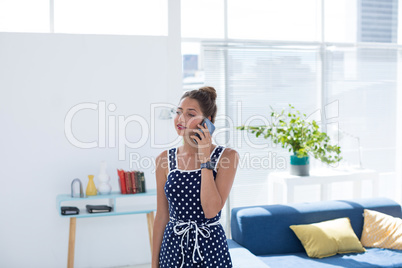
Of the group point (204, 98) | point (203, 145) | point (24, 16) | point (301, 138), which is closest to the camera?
point (203, 145)

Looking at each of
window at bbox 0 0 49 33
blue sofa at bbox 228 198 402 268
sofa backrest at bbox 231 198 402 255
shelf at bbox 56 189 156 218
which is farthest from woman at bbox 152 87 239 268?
window at bbox 0 0 49 33

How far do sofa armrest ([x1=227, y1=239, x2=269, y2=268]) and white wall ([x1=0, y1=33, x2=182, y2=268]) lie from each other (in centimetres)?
153

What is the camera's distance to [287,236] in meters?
3.86

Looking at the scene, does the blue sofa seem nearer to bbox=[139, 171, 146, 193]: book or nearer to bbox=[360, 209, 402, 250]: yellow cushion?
bbox=[360, 209, 402, 250]: yellow cushion

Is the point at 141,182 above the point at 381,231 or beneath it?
above

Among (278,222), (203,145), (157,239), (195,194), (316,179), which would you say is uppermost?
(203,145)

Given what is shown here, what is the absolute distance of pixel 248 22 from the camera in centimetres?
527

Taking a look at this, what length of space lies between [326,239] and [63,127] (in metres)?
2.57

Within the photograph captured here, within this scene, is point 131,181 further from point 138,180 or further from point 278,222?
point 278,222

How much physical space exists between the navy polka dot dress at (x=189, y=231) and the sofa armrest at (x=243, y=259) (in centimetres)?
121

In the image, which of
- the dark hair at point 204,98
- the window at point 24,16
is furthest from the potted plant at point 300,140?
the dark hair at point 204,98

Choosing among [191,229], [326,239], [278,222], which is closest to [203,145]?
[191,229]

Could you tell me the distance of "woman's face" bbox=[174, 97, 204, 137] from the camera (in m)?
2.00

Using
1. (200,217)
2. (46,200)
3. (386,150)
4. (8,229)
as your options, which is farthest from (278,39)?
(200,217)
